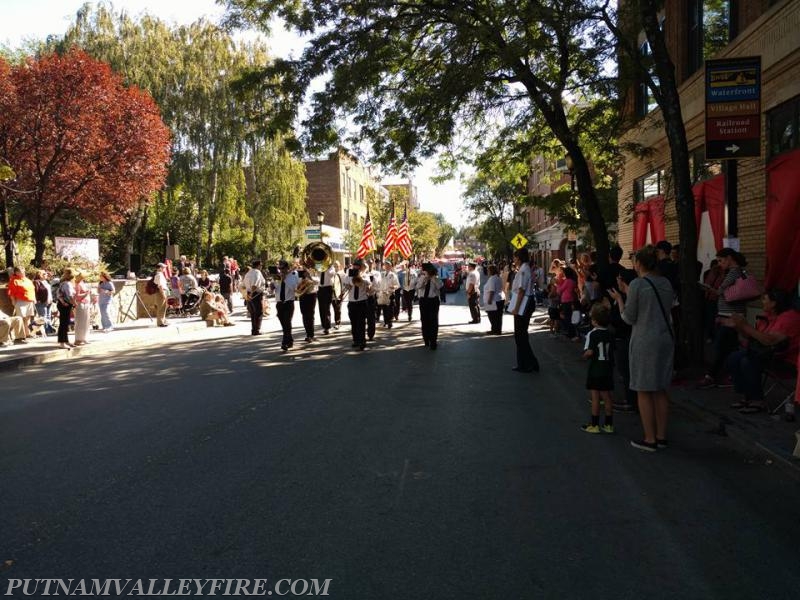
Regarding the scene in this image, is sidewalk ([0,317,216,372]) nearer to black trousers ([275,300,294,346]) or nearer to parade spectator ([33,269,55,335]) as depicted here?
parade spectator ([33,269,55,335])

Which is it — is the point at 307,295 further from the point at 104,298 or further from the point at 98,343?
the point at 104,298

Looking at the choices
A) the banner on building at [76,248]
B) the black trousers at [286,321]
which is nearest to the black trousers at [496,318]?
the black trousers at [286,321]

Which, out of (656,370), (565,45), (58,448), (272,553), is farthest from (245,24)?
(272,553)

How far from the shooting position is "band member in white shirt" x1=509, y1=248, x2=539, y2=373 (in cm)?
1019

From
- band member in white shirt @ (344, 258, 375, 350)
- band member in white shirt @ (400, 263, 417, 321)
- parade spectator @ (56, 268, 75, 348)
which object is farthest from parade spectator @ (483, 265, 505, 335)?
parade spectator @ (56, 268, 75, 348)

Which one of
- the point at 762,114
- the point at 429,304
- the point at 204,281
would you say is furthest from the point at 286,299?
the point at 204,281

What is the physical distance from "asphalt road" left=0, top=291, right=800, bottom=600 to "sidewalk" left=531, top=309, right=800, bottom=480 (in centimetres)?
16

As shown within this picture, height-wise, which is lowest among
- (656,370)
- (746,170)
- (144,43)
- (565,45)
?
(656,370)

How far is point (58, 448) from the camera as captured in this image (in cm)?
609

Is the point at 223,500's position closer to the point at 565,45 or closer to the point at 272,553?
the point at 272,553

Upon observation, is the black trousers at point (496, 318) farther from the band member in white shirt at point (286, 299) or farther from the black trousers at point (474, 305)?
the band member in white shirt at point (286, 299)

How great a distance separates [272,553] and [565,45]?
1222 cm

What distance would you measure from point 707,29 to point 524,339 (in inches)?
359

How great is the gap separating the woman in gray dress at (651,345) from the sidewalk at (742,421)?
2.80 ft
